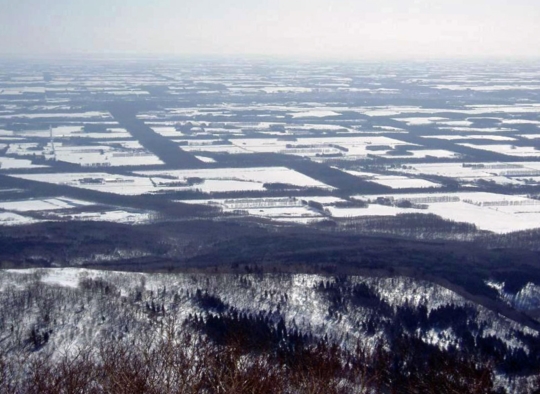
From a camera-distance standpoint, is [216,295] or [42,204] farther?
[42,204]

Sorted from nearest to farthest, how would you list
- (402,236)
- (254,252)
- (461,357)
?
(461,357), (254,252), (402,236)

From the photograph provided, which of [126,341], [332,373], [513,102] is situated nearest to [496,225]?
[126,341]

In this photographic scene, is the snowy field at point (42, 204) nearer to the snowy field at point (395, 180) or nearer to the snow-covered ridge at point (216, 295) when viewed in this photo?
the snow-covered ridge at point (216, 295)

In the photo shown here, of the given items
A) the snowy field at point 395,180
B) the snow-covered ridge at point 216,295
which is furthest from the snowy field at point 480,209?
the snow-covered ridge at point 216,295

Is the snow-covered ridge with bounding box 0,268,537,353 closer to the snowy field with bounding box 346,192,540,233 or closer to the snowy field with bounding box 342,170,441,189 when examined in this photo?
the snowy field with bounding box 346,192,540,233

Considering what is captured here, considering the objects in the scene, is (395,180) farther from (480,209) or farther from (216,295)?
(216,295)

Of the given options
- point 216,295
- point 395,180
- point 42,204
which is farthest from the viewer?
point 395,180

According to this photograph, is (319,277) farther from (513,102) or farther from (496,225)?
(513,102)

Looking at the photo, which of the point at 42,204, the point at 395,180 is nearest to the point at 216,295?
the point at 42,204

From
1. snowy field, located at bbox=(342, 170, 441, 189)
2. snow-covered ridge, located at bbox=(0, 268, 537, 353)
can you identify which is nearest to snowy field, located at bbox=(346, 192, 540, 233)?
snowy field, located at bbox=(342, 170, 441, 189)

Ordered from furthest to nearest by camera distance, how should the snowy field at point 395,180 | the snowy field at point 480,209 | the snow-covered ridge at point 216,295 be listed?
the snowy field at point 395,180, the snowy field at point 480,209, the snow-covered ridge at point 216,295

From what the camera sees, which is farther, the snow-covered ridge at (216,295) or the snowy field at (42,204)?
the snowy field at (42,204)
